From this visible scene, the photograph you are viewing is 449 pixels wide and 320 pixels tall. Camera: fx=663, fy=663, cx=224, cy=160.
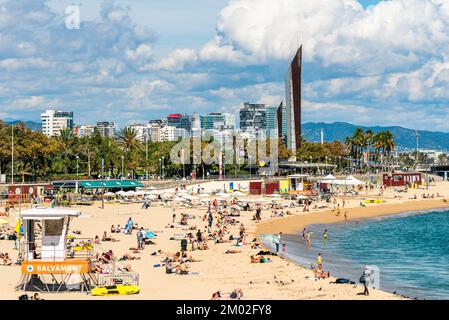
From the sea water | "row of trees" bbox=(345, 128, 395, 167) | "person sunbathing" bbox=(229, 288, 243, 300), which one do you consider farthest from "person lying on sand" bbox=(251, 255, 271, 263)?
"row of trees" bbox=(345, 128, 395, 167)

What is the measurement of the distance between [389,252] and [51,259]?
83.4 ft

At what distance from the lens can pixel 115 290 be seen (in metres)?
21.8

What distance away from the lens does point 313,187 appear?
94.4m

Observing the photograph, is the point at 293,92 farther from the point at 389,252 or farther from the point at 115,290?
the point at 115,290

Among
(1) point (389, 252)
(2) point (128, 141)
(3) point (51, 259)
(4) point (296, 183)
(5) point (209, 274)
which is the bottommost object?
(1) point (389, 252)

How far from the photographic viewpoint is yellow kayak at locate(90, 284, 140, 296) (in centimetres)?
2158

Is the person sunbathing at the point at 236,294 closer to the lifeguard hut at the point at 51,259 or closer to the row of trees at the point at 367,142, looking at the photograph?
the lifeguard hut at the point at 51,259

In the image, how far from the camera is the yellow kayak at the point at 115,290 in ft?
70.8

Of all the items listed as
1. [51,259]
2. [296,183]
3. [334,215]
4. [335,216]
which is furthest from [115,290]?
[296,183]

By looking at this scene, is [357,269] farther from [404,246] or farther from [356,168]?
[356,168]

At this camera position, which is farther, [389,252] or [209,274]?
[389,252]

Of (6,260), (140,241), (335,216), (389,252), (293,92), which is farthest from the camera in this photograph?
(293,92)
